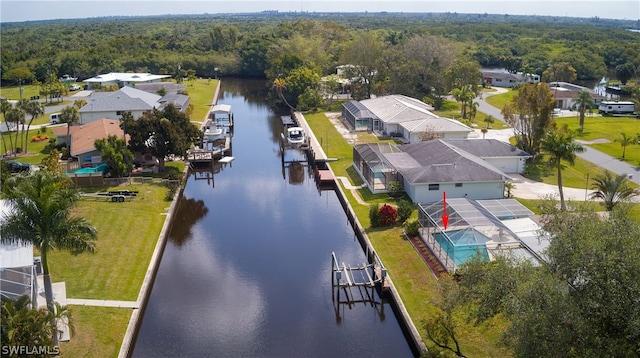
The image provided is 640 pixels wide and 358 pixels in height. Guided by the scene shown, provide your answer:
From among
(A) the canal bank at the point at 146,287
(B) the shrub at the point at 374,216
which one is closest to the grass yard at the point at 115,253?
(A) the canal bank at the point at 146,287

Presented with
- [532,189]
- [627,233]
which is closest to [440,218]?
[532,189]

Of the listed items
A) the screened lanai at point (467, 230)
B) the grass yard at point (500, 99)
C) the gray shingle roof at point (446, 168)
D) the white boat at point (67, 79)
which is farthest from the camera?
the white boat at point (67, 79)

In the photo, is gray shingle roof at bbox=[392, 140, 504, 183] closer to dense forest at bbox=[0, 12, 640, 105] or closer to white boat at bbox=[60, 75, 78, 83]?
dense forest at bbox=[0, 12, 640, 105]

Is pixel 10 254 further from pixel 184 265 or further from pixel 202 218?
pixel 202 218

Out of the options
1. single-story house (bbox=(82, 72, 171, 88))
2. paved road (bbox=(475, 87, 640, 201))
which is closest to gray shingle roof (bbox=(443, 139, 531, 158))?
paved road (bbox=(475, 87, 640, 201))

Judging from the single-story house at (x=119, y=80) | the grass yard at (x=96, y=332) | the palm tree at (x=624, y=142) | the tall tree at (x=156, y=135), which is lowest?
the grass yard at (x=96, y=332)

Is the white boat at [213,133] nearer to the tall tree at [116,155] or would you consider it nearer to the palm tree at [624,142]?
the tall tree at [116,155]

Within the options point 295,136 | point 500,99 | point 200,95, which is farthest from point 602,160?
point 200,95
